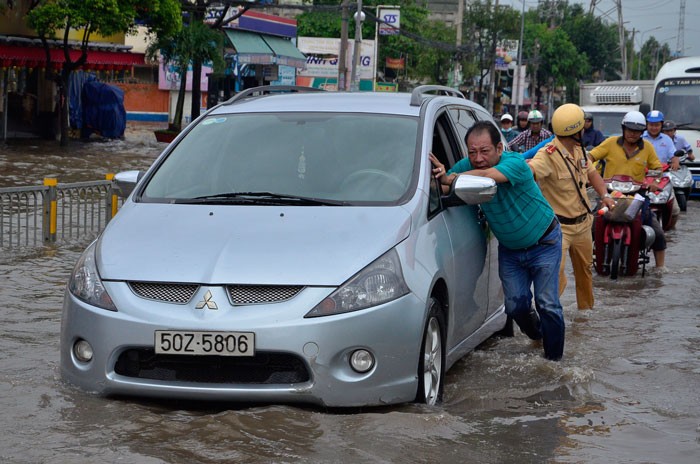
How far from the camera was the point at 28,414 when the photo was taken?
5.36m

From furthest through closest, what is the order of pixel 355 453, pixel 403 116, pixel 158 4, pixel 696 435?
pixel 158 4 < pixel 403 116 < pixel 696 435 < pixel 355 453

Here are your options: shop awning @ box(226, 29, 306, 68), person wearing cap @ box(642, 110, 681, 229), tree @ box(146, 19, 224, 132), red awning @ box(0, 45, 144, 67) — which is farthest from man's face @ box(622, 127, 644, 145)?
shop awning @ box(226, 29, 306, 68)

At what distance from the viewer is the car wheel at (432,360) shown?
217 inches

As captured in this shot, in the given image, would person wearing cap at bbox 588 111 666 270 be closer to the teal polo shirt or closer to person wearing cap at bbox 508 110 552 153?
person wearing cap at bbox 508 110 552 153

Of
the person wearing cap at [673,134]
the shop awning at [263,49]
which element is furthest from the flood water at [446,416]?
the shop awning at [263,49]

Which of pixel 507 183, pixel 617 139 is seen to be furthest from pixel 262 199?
pixel 617 139

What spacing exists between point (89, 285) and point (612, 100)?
78.3ft

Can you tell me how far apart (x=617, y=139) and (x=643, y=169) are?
0.43 m

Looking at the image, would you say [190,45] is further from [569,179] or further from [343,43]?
[569,179]

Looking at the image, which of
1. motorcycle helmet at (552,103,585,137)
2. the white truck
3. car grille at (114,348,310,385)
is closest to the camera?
car grille at (114,348,310,385)

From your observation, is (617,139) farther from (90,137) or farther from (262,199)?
(90,137)

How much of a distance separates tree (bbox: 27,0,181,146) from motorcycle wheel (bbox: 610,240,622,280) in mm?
20469

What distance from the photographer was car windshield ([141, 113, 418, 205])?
239 inches

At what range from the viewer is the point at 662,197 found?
48.3ft
